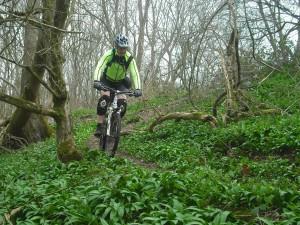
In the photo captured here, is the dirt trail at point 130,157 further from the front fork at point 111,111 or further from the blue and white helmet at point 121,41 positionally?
the blue and white helmet at point 121,41

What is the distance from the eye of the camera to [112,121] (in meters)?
8.17

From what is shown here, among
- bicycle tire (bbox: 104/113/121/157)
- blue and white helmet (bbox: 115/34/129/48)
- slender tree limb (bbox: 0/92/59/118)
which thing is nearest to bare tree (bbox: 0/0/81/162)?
A: slender tree limb (bbox: 0/92/59/118)

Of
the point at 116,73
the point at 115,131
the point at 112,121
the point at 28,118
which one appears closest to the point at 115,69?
the point at 116,73

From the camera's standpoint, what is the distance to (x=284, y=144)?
750cm

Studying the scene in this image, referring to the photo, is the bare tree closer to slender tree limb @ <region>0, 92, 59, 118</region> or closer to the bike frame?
slender tree limb @ <region>0, 92, 59, 118</region>

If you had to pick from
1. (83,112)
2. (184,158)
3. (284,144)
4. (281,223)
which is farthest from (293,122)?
(83,112)

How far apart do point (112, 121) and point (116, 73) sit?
3.69 ft

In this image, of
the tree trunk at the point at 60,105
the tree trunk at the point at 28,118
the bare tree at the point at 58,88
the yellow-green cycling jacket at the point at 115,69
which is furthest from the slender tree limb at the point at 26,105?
the tree trunk at the point at 28,118

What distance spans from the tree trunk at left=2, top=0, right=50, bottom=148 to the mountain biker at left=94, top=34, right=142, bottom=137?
2.59 m

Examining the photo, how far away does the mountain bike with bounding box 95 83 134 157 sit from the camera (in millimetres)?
8078

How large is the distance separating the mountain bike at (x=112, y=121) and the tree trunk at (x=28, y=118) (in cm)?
305

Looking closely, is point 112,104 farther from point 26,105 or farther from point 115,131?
point 26,105

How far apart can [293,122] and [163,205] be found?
15.3 ft

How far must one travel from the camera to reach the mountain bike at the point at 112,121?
8078 mm
